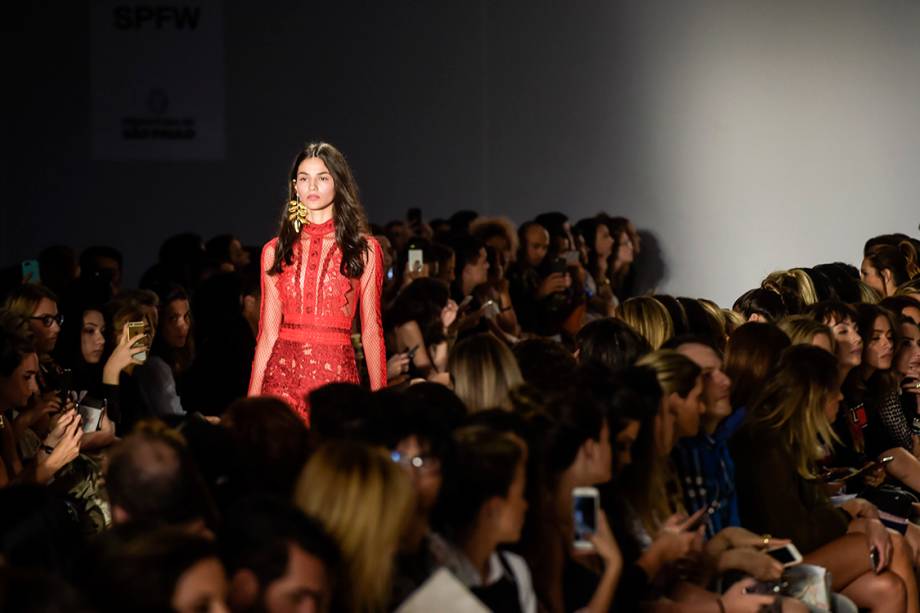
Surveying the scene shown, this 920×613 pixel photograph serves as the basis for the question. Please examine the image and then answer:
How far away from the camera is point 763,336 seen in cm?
439

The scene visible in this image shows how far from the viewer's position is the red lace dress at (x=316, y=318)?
465 cm

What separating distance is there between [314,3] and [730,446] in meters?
8.01

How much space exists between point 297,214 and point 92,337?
0.96m

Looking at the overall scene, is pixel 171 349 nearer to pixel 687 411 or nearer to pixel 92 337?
pixel 92 337

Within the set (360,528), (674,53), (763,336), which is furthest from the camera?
(674,53)

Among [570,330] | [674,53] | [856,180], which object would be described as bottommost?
[570,330]

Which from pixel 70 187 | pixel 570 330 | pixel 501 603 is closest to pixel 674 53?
pixel 570 330

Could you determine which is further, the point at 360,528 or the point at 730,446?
the point at 730,446

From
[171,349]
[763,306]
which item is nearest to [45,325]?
[171,349]

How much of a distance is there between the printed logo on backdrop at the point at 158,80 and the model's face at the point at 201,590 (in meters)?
9.38

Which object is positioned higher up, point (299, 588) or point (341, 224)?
point (341, 224)

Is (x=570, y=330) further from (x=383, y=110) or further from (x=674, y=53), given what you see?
(x=383, y=110)

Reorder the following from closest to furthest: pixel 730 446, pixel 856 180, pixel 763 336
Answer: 1. pixel 730 446
2. pixel 763 336
3. pixel 856 180

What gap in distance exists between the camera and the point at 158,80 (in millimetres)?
11188
